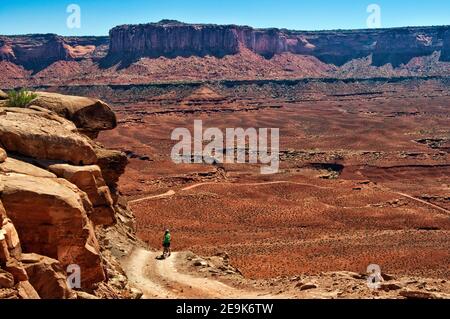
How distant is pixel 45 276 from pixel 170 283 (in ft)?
28.2

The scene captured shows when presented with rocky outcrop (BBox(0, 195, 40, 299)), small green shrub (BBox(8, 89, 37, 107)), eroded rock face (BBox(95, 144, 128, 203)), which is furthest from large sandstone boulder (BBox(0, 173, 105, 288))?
eroded rock face (BBox(95, 144, 128, 203))

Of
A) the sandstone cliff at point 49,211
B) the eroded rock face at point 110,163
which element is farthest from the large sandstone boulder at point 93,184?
the eroded rock face at point 110,163

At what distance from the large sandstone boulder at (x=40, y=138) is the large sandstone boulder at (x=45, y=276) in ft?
18.0

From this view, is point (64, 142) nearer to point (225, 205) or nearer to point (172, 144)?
point (225, 205)

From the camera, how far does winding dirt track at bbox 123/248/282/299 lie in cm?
2150

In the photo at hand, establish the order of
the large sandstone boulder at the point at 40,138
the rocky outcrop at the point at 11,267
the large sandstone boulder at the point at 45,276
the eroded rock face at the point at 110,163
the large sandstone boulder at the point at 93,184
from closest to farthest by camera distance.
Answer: the rocky outcrop at the point at 11,267 < the large sandstone boulder at the point at 45,276 < the large sandstone boulder at the point at 40,138 < the large sandstone boulder at the point at 93,184 < the eroded rock face at the point at 110,163

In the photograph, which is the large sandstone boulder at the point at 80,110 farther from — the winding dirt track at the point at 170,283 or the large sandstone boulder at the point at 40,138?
the winding dirt track at the point at 170,283

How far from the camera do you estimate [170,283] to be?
22.9 m

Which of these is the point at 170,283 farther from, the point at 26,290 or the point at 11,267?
the point at 11,267

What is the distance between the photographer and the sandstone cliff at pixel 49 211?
1463cm

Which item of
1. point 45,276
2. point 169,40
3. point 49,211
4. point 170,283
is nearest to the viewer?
point 45,276

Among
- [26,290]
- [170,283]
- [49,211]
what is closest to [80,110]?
→ [170,283]

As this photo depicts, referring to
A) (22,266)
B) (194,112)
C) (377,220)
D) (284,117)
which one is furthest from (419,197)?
(194,112)

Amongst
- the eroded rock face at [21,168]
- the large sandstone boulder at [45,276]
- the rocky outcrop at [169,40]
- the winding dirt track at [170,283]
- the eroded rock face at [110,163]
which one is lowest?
the winding dirt track at [170,283]
